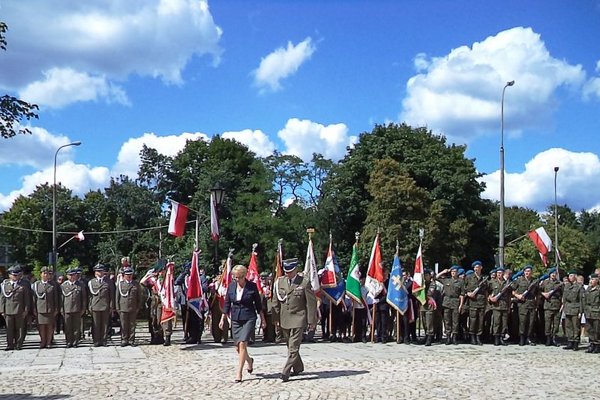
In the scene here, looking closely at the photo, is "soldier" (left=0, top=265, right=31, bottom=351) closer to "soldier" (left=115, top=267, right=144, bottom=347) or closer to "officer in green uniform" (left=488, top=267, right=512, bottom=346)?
"soldier" (left=115, top=267, right=144, bottom=347)

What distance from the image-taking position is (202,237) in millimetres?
49250

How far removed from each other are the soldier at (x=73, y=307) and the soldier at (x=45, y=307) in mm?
235

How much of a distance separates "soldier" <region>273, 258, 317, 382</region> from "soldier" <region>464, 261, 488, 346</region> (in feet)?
21.5

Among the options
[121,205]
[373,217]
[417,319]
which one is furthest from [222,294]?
[121,205]

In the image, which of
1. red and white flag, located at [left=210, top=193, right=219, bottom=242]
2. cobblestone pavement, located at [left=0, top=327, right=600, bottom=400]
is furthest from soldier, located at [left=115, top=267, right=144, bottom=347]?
red and white flag, located at [left=210, top=193, right=219, bottom=242]

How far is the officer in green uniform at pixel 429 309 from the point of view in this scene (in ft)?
55.4

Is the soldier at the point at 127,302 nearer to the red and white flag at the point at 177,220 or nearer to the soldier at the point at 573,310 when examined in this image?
the red and white flag at the point at 177,220

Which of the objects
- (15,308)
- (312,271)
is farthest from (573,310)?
(15,308)

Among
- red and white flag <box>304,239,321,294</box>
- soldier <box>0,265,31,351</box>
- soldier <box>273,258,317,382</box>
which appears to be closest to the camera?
soldier <box>273,258,317,382</box>

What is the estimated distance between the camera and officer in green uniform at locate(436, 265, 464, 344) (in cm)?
1692

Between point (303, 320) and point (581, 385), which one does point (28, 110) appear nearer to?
point (303, 320)

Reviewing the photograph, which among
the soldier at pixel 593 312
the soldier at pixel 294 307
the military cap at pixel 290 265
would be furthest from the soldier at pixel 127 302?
the soldier at pixel 593 312

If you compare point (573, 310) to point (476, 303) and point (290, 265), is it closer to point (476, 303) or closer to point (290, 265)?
point (476, 303)

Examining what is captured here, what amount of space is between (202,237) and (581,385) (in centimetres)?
4025
